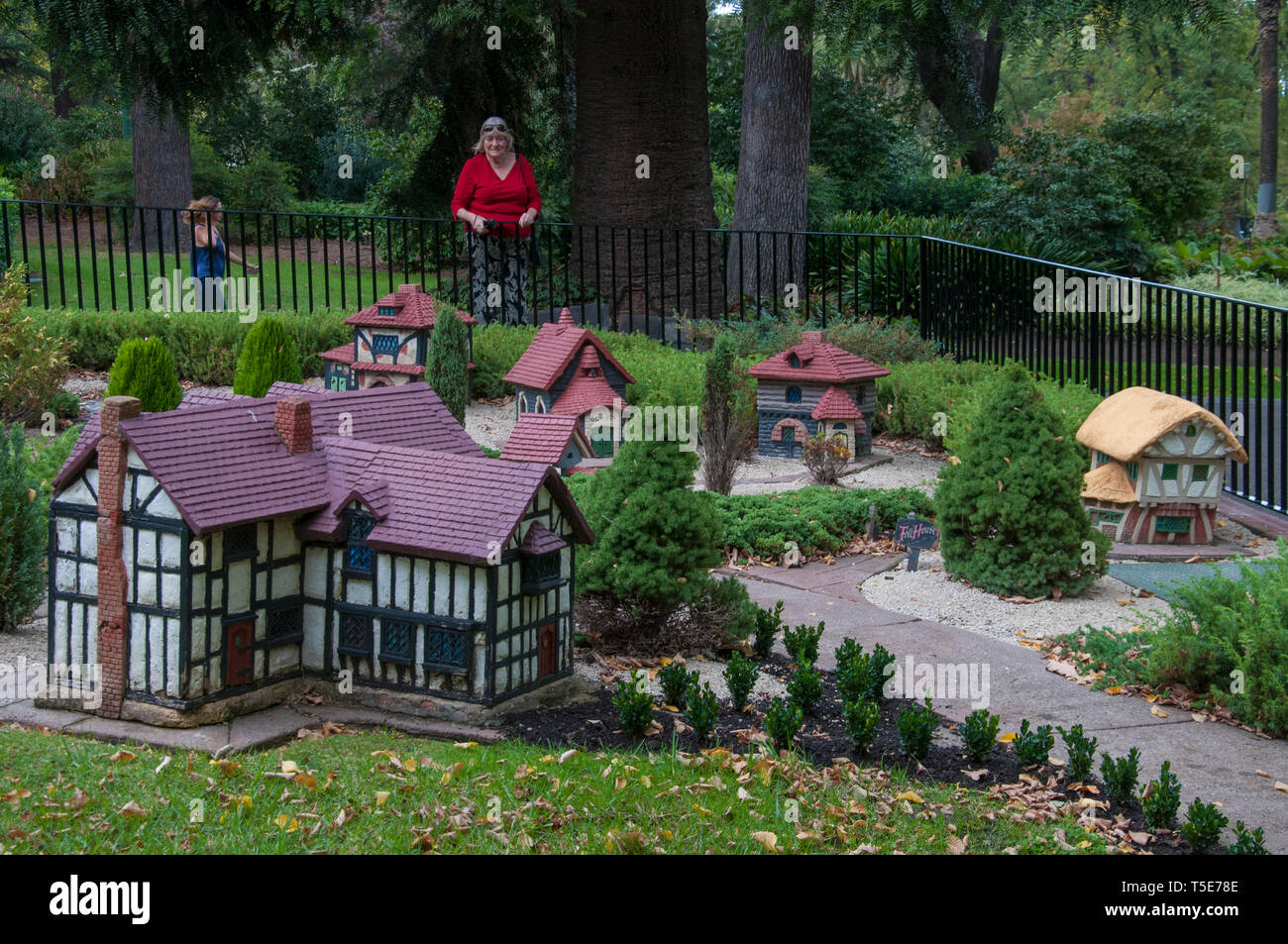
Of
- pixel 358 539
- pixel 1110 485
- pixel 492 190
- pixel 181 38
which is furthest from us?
pixel 492 190

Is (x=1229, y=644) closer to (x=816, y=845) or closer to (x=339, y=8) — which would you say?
(x=816, y=845)

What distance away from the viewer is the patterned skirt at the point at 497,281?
15.2 m

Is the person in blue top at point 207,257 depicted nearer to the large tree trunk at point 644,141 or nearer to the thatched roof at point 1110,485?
the large tree trunk at point 644,141

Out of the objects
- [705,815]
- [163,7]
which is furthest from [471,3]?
[705,815]

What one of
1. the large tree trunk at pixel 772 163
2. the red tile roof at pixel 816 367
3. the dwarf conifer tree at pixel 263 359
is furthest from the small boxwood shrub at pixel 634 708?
the large tree trunk at pixel 772 163

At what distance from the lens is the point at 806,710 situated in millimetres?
6547

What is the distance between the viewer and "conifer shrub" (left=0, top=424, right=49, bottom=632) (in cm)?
746

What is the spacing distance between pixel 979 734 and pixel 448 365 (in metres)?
6.45

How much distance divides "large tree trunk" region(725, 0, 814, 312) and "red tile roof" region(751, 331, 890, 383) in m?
5.48

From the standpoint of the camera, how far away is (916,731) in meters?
5.89

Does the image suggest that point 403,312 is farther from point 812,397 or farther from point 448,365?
point 812,397

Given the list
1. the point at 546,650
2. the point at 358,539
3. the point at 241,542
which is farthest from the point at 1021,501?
the point at 241,542

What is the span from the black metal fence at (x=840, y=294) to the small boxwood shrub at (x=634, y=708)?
5646mm

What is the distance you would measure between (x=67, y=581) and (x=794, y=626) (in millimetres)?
3884
